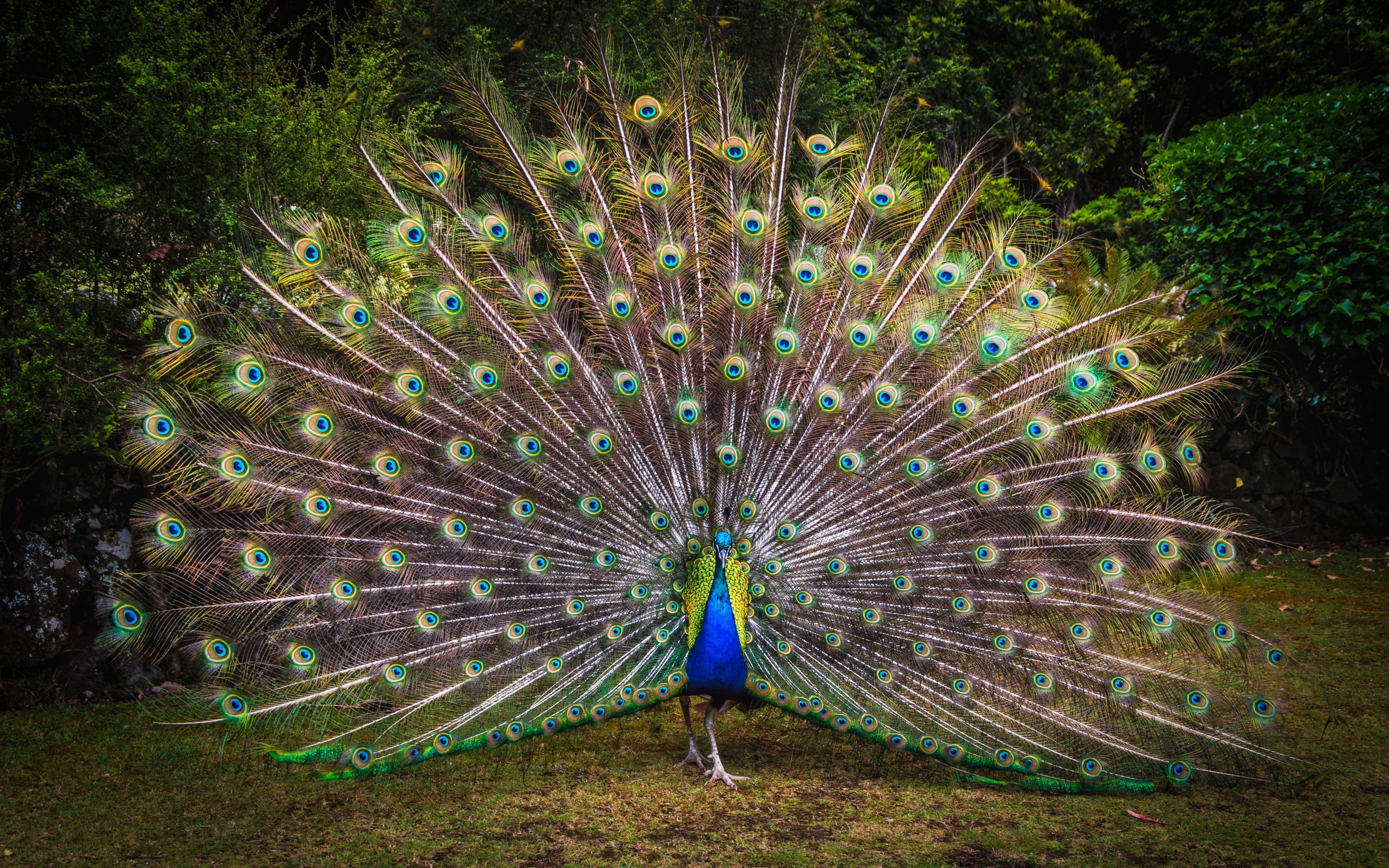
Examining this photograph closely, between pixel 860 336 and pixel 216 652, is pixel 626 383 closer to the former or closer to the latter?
pixel 860 336

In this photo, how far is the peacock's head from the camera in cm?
407

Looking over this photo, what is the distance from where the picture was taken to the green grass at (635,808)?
3596 mm

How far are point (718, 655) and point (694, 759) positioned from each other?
0.77 meters

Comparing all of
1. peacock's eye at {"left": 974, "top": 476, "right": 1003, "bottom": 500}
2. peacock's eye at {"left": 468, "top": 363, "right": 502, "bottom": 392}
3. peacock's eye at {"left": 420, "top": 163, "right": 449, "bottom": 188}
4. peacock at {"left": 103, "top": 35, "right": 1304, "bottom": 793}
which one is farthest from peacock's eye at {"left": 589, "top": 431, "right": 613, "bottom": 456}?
peacock's eye at {"left": 974, "top": 476, "right": 1003, "bottom": 500}

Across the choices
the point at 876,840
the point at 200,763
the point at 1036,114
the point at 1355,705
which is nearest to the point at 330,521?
the point at 200,763

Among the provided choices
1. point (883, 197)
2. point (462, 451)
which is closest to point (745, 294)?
point (883, 197)

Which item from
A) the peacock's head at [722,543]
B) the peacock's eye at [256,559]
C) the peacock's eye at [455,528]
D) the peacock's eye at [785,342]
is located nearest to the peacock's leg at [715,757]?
the peacock's head at [722,543]

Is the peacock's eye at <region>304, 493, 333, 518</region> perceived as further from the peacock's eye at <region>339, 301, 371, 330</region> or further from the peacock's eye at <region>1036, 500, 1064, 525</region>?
the peacock's eye at <region>1036, 500, 1064, 525</region>

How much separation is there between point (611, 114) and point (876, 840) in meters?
3.35

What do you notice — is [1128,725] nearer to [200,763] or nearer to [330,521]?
[330,521]

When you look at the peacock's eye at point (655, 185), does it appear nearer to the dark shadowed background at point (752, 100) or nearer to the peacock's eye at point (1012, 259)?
the dark shadowed background at point (752, 100)

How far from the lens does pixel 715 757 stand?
14.2 ft

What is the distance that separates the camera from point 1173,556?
4.25m

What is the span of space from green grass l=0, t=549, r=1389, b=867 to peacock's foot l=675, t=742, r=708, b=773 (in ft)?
0.22
